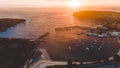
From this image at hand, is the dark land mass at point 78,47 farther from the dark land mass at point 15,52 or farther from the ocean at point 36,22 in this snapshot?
the ocean at point 36,22

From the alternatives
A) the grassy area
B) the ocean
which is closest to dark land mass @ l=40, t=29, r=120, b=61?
the ocean

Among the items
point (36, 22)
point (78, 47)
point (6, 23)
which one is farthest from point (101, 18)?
point (6, 23)

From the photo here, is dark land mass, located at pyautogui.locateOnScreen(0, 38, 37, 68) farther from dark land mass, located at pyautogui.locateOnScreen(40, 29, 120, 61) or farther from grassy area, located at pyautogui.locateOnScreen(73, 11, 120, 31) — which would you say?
grassy area, located at pyautogui.locateOnScreen(73, 11, 120, 31)

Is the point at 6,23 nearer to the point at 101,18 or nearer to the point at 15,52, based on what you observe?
the point at 15,52

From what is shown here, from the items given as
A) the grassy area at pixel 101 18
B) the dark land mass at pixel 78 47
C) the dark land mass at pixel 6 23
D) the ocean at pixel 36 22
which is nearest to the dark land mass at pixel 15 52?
the dark land mass at pixel 78 47

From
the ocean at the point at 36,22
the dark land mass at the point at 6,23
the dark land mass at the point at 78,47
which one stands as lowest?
the dark land mass at the point at 78,47

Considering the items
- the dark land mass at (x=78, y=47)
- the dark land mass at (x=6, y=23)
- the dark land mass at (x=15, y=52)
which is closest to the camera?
the dark land mass at (x=15, y=52)
